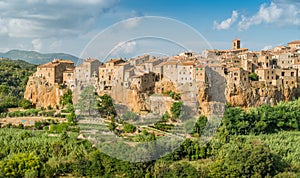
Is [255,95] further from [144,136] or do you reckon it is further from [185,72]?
[144,136]

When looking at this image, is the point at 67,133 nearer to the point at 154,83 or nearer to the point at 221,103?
the point at 154,83

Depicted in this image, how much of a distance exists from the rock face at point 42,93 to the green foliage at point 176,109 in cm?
947

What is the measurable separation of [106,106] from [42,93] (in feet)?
25.0

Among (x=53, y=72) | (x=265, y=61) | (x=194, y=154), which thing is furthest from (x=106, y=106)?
(x=265, y=61)

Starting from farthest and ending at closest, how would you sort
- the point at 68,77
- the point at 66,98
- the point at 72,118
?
the point at 68,77 < the point at 66,98 < the point at 72,118

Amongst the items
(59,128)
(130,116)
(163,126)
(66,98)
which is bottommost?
(59,128)

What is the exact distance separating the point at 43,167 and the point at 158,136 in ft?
13.6

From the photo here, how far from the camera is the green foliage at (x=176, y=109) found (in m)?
8.15

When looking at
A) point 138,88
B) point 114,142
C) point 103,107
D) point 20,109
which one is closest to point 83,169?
point 103,107

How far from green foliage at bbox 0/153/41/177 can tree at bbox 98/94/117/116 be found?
93.3 inches

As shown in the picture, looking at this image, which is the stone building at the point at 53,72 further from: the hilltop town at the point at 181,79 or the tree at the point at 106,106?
the tree at the point at 106,106

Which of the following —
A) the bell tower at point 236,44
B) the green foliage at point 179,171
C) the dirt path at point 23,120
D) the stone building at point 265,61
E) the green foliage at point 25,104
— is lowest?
the green foliage at point 179,171

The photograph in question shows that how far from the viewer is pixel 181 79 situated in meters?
10.2

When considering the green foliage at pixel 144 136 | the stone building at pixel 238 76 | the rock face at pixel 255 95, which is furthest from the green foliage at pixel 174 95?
the stone building at pixel 238 76
